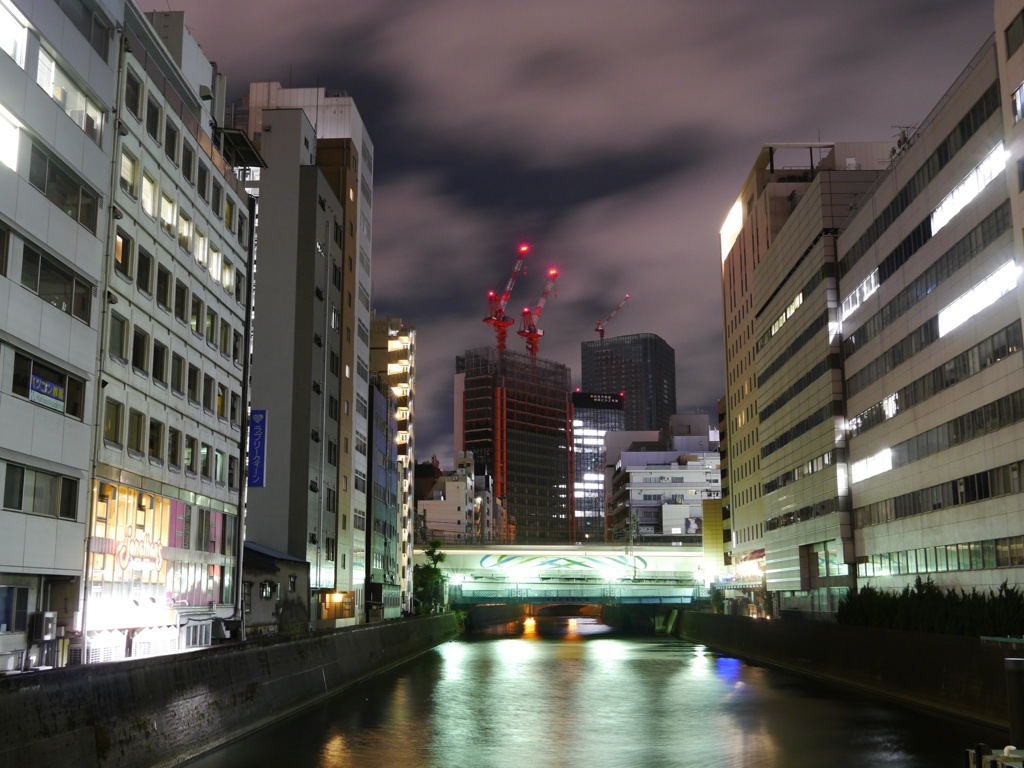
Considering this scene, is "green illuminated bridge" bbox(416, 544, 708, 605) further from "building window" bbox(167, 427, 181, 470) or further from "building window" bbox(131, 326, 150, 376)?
"building window" bbox(131, 326, 150, 376)

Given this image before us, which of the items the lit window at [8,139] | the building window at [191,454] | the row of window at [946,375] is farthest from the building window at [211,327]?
the row of window at [946,375]

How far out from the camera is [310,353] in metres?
80.6

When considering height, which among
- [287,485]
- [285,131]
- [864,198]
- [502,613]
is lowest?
[502,613]

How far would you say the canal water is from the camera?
28922 mm

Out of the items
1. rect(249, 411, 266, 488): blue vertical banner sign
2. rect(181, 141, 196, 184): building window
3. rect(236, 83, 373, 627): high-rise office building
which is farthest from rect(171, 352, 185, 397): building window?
rect(236, 83, 373, 627): high-rise office building

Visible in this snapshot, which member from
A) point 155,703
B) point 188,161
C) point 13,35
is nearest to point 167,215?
point 188,161

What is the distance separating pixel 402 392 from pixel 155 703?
125 metres

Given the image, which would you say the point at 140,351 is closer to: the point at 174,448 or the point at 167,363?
the point at 167,363

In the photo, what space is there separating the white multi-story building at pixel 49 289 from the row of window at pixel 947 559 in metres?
44.0

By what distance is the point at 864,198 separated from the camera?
3071 inches

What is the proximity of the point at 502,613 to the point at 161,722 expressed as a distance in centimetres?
15730

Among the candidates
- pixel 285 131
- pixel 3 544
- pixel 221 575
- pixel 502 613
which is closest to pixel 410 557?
pixel 502 613

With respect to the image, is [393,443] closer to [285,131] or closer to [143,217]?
[285,131]

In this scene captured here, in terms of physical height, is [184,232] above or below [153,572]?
above
